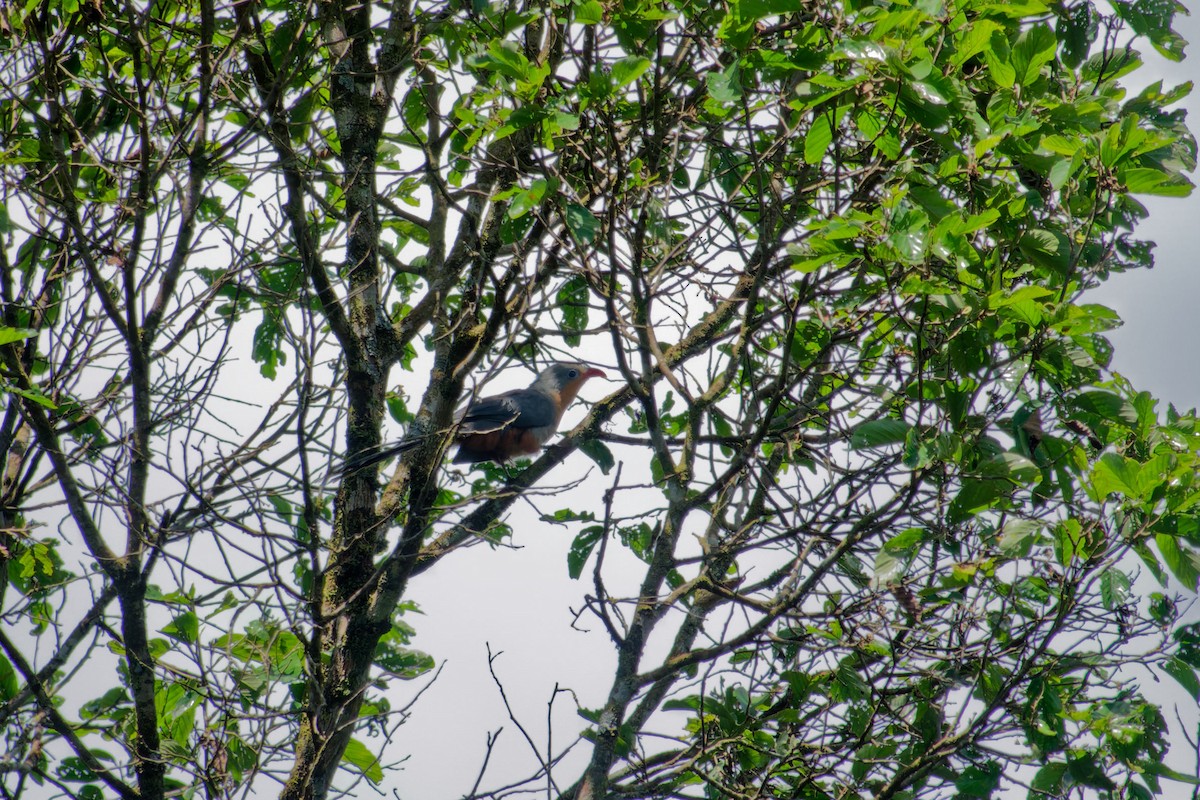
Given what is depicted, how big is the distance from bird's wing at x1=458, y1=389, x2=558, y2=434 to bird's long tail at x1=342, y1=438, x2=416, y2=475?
2.07 meters

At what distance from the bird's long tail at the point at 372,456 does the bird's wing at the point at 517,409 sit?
2.07m

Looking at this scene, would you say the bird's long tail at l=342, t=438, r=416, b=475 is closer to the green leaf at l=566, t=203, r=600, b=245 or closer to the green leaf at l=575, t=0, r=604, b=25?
the green leaf at l=566, t=203, r=600, b=245

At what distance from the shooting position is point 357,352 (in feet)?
15.5

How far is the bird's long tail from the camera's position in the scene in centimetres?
447

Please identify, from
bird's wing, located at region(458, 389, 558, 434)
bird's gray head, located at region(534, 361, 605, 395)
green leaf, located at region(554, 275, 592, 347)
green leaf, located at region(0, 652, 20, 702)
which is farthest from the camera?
bird's gray head, located at region(534, 361, 605, 395)

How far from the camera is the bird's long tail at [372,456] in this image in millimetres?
4469

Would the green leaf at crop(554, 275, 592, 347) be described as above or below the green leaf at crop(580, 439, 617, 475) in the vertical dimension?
above

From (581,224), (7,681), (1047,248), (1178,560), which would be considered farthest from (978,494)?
(7,681)

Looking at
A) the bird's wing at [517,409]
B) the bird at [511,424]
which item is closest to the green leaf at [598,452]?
the bird at [511,424]

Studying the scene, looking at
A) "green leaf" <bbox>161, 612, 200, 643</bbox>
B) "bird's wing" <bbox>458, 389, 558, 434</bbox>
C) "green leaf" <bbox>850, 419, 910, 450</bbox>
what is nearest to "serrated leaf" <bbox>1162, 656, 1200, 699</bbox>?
"green leaf" <bbox>850, 419, 910, 450</bbox>

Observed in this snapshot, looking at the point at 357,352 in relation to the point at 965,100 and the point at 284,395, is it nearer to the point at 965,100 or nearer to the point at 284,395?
the point at 284,395

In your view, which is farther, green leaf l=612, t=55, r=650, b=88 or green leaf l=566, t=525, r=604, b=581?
green leaf l=566, t=525, r=604, b=581

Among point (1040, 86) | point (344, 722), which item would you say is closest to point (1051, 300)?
point (1040, 86)

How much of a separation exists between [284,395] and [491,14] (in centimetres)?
178
